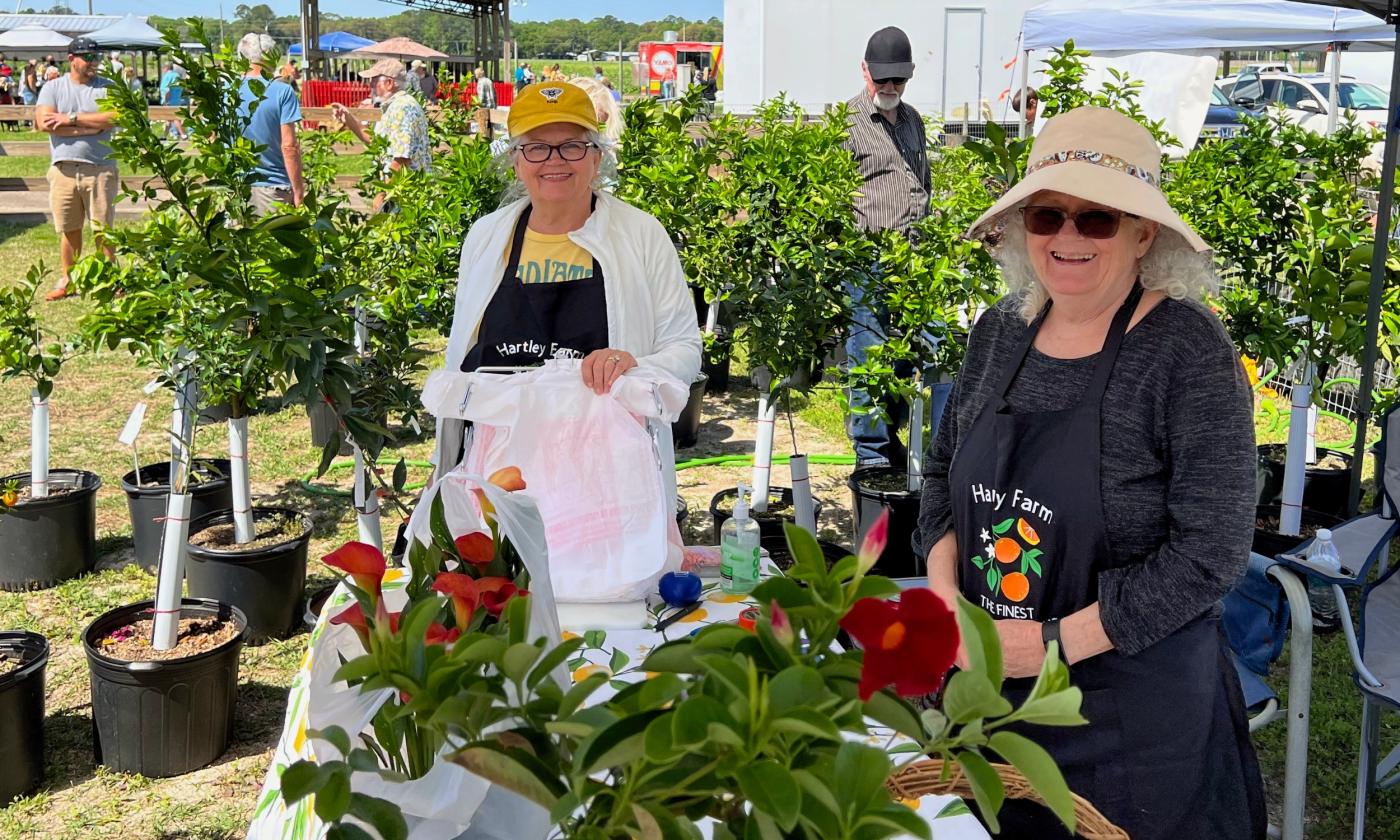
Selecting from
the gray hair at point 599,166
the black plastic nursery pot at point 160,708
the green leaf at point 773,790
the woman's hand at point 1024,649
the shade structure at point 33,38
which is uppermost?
the shade structure at point 33,38

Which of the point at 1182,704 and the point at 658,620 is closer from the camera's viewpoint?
the point at 1182,704

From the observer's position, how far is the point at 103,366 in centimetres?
722

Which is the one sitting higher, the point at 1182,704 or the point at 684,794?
the point at 684,794

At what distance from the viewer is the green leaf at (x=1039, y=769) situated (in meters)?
0.72

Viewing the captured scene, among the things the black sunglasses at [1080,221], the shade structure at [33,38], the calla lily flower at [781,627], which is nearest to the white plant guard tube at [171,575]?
the black sunglasses at [1080,221]

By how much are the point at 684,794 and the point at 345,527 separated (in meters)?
4.37

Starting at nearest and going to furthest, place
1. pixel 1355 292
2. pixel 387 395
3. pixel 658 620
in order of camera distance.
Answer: pixel 658 620
pixel 387 395
pixel 1355 292

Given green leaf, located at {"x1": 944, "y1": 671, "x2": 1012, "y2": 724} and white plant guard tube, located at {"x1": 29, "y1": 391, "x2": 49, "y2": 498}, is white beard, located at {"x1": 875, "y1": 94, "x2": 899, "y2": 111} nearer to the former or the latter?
white plant guard tube, located at {"x1": 29, "y1": 391, "x2": 49, "y2": 498}

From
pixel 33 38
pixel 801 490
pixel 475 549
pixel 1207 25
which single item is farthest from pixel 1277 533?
pixel 33 38

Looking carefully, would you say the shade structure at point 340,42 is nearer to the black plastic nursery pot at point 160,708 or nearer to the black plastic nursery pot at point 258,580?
the black plastic nursery pot at point 258,580

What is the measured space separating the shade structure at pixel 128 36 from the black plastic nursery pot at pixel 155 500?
2390 centimetres

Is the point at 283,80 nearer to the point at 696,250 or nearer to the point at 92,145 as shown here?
the point at 92,145

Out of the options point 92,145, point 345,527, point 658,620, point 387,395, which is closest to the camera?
point 658,620

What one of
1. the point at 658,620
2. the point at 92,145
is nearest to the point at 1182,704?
the point at 658,620
